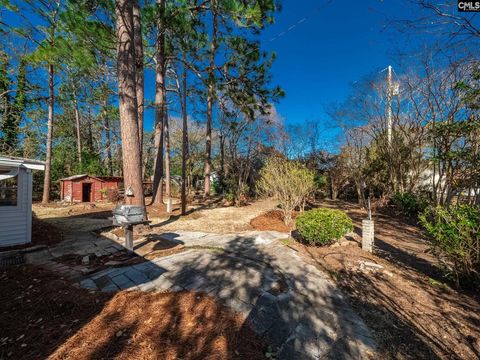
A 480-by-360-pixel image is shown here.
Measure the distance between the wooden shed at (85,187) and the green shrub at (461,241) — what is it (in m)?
17.7

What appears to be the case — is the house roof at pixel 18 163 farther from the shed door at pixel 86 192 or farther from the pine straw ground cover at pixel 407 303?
the shed door at pixel 86 192

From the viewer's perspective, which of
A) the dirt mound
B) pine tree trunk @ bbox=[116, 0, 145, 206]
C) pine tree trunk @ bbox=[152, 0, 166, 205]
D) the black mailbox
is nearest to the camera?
the black mailbox

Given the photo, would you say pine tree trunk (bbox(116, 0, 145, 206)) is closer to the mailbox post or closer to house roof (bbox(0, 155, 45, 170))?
the mailbox post

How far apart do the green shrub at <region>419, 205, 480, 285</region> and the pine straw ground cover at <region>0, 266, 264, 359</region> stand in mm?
3133

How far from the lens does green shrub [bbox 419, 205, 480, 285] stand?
2.88 m

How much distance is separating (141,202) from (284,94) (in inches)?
207

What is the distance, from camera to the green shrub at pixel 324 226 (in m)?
4.62

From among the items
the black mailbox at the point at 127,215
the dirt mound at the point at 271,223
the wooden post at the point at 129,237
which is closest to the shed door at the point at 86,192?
the dirt mound at the point at 271,223

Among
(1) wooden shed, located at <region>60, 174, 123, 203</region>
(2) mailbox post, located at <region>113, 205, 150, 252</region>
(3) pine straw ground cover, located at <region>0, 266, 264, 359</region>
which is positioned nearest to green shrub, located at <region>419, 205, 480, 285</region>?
(3) pine straw ground cover, located at <region>0, 266, 264, 359</region>

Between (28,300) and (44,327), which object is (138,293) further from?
(28,300)

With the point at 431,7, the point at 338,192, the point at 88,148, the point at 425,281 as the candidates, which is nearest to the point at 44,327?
the point at 425,281

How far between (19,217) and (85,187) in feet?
40.2

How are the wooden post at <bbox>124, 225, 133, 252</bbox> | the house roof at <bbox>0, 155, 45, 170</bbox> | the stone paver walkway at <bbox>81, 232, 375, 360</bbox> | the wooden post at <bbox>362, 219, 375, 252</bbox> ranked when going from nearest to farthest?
the stone paver walkway at <bbox>81, 232, 375, 360</bbox> → the wooden post at <bbox>124, 225, 133, 252</bbox> → the house roof at <bbox>0, 155, 45, 170</bbox> → the wooden post at <bbox>362, 219, 375, 252</bbox>

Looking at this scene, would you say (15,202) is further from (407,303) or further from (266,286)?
(407,303)
